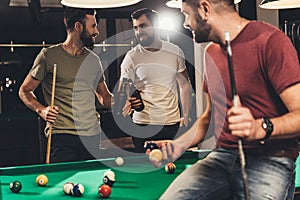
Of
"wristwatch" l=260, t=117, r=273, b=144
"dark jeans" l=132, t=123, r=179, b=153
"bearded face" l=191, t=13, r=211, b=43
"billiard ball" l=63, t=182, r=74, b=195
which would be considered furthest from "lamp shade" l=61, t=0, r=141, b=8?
"dark jeans" l=132, t=123, r=179, b=153

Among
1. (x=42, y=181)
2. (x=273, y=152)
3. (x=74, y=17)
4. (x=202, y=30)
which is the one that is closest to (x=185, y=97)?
(x=74, y=17)

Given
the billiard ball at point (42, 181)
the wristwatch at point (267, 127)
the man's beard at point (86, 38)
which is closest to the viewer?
the wristwatch at point (267, 127)

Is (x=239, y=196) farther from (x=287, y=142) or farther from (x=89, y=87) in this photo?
(x=89, y=87)

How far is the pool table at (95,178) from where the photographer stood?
2.15m

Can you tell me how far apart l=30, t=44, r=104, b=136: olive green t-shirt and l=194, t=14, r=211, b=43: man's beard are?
1673mm

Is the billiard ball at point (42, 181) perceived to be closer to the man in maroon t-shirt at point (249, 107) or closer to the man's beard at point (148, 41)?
the man in maroon t-shirt at point (249, 107)

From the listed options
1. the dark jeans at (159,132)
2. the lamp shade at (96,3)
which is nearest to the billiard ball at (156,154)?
the lamp shade at (96,3)

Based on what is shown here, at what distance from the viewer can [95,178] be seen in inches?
97.3

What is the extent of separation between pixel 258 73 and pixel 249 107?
132mm

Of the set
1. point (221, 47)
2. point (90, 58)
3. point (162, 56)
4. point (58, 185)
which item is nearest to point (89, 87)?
point (90, 58)

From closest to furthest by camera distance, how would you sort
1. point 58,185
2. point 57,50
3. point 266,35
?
point 266,35, point 58,185, point 57,50

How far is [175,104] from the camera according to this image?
414 centimetres

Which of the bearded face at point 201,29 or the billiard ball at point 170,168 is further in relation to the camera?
the billiard ball at point 170,168

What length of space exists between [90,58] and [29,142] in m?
2.23
